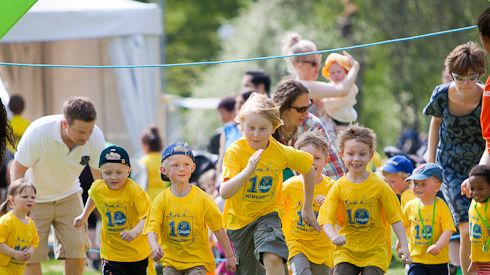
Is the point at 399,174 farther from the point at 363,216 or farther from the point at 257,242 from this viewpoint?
the point at 257,242

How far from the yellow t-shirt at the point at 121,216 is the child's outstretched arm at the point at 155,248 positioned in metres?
0.56

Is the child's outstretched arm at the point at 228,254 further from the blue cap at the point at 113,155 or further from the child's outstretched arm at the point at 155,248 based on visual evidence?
the blue cap at the point at 113,155

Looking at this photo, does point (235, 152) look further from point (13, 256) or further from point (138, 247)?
point (13, 256)

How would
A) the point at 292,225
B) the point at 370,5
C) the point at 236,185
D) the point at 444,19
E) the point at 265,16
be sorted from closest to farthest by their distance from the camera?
the point at 236,185, the point at 292,225, the point at 444,19, the point at 370,5, the point at 265,16

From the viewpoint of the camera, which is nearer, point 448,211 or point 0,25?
point 0,25

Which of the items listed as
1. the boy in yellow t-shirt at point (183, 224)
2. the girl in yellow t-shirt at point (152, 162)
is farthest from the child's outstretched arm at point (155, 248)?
the girl in yellow t-shirt at point (152, 162)

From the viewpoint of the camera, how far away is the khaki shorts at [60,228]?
32.2 feet

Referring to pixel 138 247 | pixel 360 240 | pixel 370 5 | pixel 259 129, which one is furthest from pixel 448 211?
pixel 370 5

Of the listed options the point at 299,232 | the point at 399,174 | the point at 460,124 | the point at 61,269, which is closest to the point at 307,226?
the point at 299,232

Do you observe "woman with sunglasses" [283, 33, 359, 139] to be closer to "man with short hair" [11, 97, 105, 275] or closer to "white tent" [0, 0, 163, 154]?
"man with short hair" [11, 97, 105, 275]

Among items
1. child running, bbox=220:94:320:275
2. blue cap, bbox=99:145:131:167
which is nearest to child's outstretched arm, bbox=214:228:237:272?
child running, bbox=220:94:320:275

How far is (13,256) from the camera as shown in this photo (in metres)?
9.20

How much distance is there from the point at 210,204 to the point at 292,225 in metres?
0.76

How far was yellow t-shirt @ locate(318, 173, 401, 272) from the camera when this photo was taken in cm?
825
